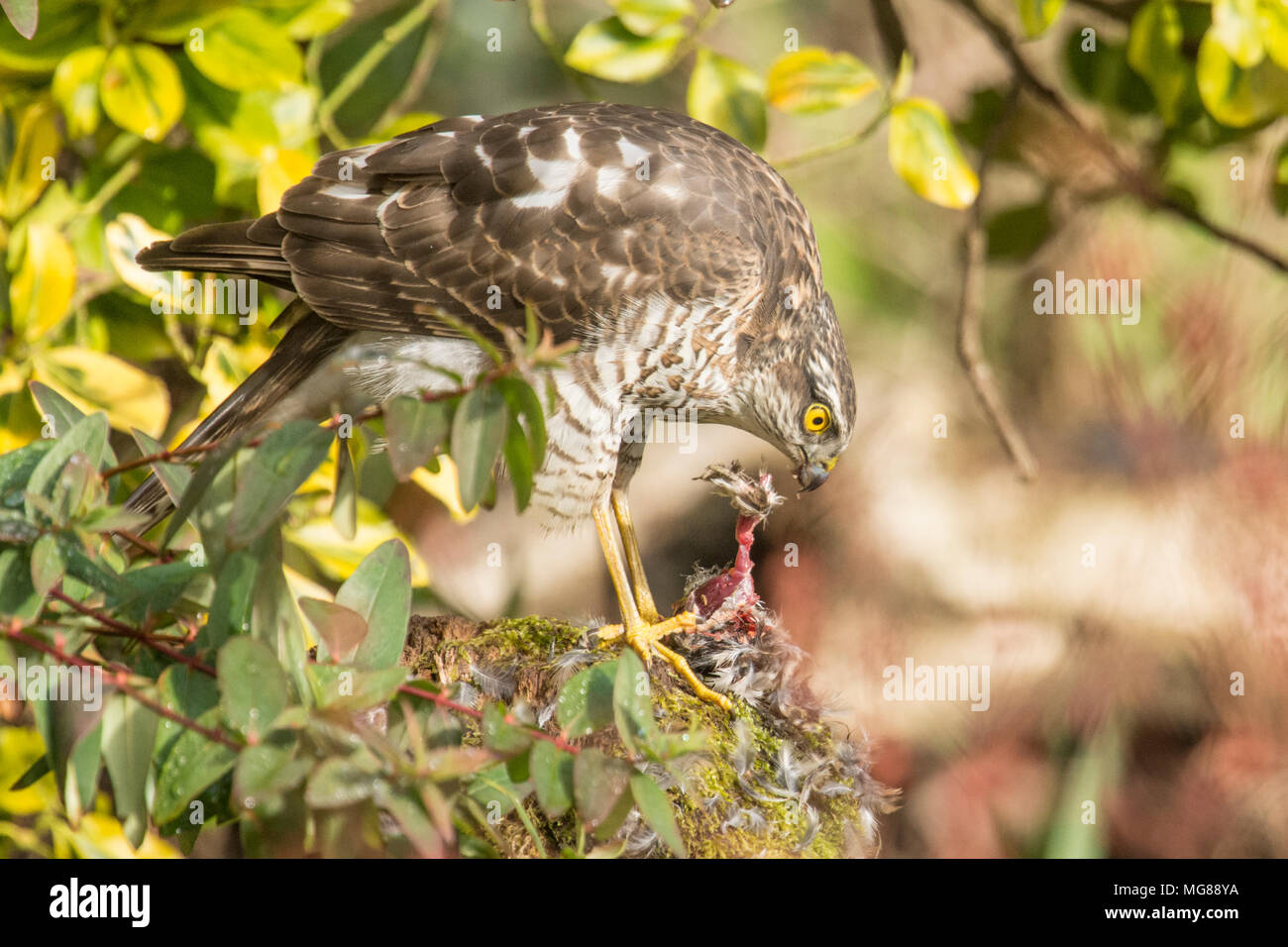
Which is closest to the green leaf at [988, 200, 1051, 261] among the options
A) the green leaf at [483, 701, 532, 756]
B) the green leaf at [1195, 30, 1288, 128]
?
the green leaf at [1195, 30, 1288, 128]

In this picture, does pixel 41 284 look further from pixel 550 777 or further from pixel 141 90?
pixel 550 777

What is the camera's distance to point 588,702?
77 centimetres

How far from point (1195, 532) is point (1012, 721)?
0.57m

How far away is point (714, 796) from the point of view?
112 cm

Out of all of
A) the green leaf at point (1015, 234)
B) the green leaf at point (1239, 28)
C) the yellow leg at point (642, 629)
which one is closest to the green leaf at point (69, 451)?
the yellow leg at point (642, 629)

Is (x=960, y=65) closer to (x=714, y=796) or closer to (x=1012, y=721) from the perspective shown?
(x=1012, y=721)

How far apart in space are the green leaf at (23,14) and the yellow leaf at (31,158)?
0.81 m

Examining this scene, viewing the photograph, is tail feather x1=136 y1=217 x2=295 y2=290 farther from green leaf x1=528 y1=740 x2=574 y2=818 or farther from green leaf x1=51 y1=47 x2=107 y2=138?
green leaf x1=528 y1=740 x2=574 y2=818

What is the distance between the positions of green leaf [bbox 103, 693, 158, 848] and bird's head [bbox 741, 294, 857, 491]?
3.02 ft

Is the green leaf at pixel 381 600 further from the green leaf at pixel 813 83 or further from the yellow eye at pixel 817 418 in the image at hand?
the green leaf at pixel 813 83

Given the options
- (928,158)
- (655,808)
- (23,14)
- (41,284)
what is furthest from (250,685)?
(928,158)

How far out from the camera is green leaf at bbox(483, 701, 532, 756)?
0.70 meters

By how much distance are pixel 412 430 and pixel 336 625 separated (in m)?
0.17

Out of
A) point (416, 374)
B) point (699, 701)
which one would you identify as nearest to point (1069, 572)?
point (699, 701)
